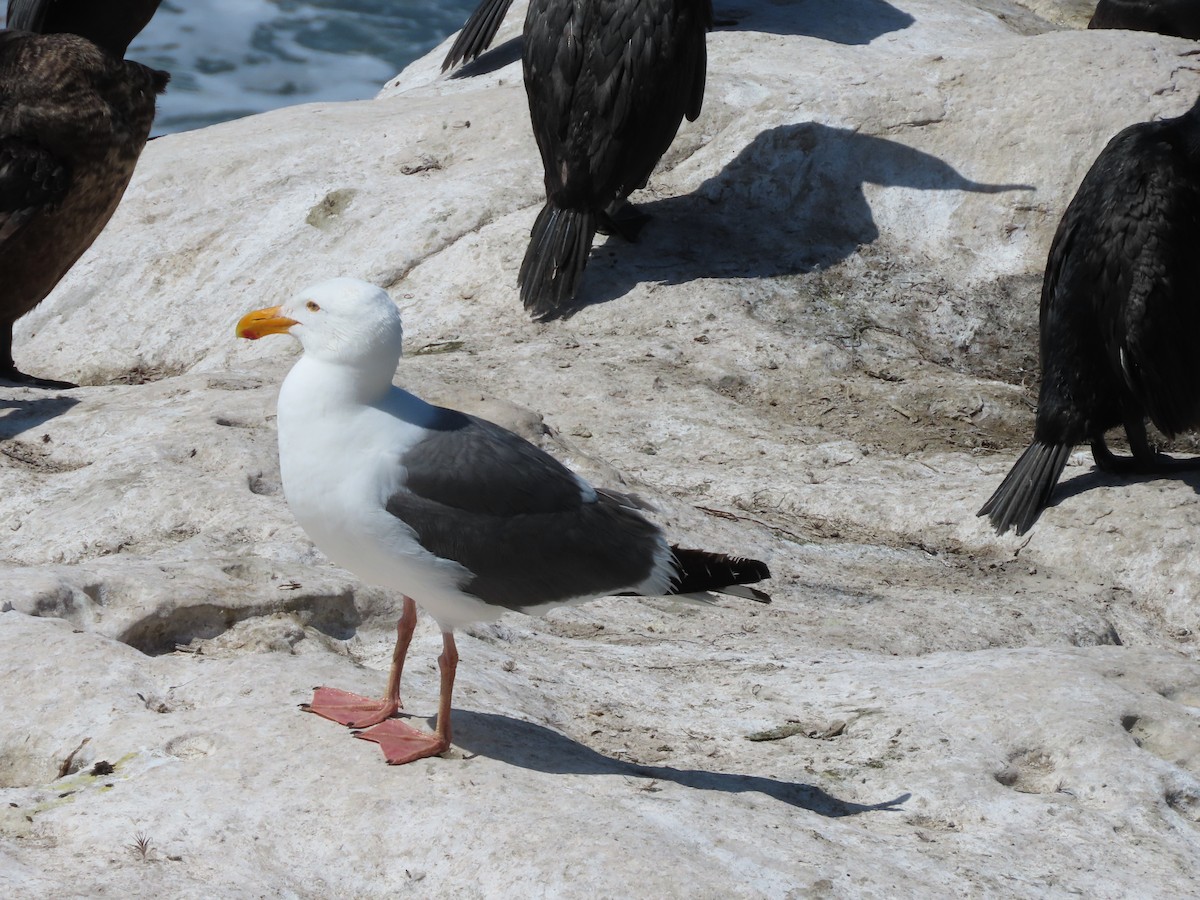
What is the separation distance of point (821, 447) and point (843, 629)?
1617mm

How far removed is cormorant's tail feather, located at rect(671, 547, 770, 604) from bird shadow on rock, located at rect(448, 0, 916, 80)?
22.9ft

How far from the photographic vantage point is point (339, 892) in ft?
8.86

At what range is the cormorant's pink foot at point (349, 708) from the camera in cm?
313

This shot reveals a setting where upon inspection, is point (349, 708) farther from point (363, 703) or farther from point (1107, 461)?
point (1107, 461)

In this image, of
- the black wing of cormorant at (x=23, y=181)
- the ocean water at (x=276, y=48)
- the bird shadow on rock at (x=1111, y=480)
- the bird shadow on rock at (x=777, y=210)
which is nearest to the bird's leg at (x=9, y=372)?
the black wing of cormorant at (x=23, y=181)

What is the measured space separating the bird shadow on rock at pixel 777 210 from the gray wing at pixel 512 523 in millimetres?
4223

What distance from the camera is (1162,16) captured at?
36.8 feet

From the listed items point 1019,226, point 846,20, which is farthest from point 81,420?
point 846,20

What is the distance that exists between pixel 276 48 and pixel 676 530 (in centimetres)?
2138

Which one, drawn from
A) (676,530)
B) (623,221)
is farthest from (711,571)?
(623,221)

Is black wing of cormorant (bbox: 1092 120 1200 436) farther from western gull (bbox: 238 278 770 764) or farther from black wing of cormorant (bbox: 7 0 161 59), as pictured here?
black wing of cormorant (bbox: 7 0 161 59)

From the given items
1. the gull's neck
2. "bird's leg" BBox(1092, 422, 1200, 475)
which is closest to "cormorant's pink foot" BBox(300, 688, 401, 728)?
the gull's neck

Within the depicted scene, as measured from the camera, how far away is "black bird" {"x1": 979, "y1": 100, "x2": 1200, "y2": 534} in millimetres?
5723

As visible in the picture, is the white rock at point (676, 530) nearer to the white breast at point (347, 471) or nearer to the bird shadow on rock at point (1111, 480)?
the bird shadow on rock at point (1111, 480)
